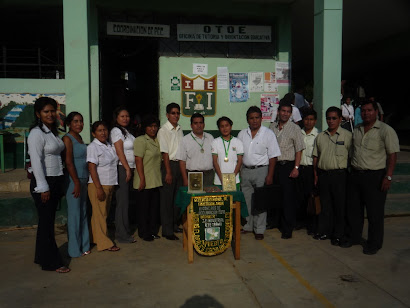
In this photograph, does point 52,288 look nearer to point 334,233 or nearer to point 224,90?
point 334,233

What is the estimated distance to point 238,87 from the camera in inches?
333

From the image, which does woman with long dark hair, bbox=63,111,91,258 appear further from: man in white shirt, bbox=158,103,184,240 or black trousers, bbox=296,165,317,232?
black trousers, bbox=296,165,317,232

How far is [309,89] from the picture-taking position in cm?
1059

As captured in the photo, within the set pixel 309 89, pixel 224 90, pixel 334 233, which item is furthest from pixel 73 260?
pixel 309 89

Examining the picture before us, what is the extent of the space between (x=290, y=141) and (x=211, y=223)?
5.45 feet

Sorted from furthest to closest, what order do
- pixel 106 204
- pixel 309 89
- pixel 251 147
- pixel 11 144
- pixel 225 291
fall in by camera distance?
pixel 309 89 < pixel 11 144 < pixel 251 147 < pixel 106 204 < pixel 225 291

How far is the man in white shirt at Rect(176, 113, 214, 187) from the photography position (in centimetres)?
494

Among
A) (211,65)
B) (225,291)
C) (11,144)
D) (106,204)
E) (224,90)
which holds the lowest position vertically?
(225,291)

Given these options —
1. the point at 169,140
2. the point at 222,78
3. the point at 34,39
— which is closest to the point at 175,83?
the point at 222,78

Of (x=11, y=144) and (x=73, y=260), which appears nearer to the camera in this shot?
(x=73, y=260)

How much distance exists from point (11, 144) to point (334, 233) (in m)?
6.13

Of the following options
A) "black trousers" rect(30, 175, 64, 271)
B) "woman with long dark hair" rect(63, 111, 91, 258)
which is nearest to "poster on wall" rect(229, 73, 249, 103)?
"woman with long dark hair" rect(63, 111, 91, 258)

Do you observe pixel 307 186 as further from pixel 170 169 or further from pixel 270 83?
pixel 270 83

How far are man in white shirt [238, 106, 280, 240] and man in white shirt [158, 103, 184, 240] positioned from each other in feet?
3.02
